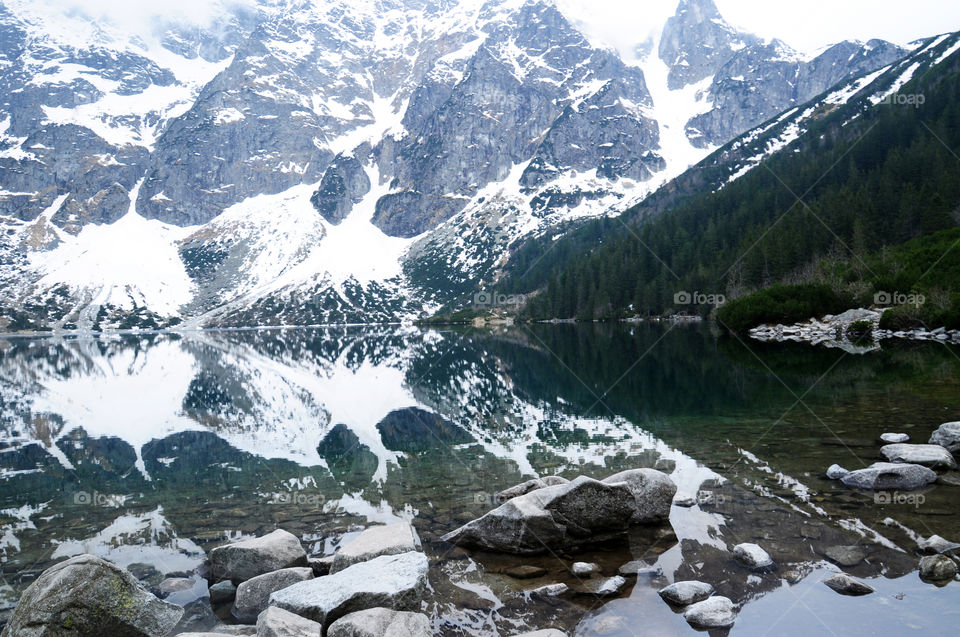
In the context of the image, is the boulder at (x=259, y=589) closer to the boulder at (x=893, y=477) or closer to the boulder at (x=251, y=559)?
the boulder at (x=251, y=559)

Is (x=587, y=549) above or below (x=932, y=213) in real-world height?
below

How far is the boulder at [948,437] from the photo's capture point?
44.3 ft

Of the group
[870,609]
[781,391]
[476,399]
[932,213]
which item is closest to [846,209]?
[932,213]

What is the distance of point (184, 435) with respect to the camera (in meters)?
23.6

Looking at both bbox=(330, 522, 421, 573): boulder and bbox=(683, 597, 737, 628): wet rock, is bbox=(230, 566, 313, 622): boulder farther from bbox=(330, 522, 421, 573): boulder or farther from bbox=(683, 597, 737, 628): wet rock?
bbox=(683, 597, 737, 628): wet rock

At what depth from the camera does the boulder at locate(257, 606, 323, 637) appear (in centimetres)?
644

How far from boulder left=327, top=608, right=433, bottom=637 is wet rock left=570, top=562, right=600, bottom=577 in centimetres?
320

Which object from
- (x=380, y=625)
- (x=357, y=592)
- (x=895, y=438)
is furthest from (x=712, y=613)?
(x=895, y=438)

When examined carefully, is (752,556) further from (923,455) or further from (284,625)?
(923,455)

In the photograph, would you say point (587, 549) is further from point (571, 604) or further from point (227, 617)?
point (227, 617)

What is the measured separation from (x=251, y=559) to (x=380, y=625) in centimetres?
408

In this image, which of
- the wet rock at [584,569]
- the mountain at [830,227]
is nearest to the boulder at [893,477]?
the wet rock at [584,569]

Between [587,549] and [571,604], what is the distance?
7.24 feet

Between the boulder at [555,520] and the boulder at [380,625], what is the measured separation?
3507 mm
